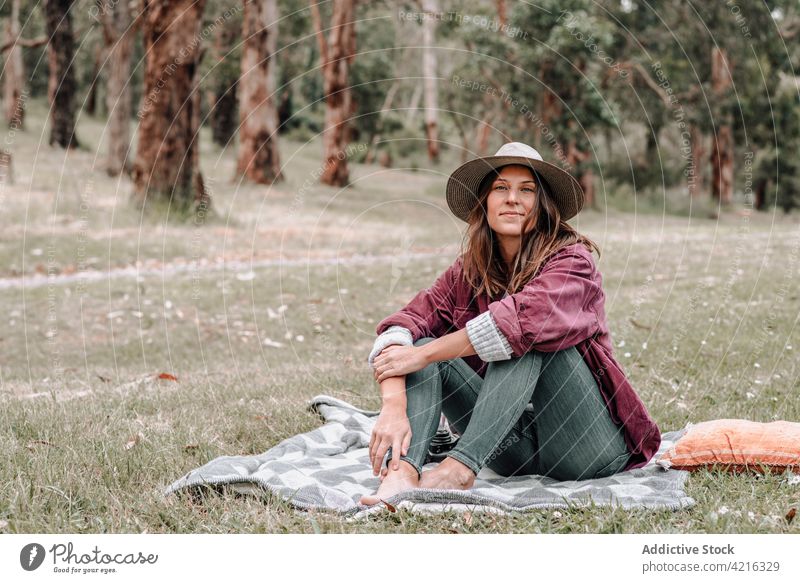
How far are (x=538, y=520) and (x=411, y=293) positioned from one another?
261 inches

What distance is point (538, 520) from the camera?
2.93 m

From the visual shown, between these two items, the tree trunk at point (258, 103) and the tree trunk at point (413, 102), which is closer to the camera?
the tree trunk at point (258, 103)

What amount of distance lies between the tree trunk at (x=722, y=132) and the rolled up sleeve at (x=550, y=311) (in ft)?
66.5

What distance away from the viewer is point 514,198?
11.2ft

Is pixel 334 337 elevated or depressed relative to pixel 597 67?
depressed

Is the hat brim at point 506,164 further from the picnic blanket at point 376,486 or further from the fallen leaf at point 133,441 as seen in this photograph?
the fallen leaf at point 133,441

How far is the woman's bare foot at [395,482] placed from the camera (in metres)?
3.03

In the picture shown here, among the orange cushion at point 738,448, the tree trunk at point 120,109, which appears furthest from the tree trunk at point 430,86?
the orange cushion at point 738,448

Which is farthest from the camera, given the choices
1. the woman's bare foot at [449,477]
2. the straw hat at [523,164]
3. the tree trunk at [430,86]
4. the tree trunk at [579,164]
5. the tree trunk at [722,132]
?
the tree trunk at [430,86]

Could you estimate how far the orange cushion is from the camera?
3270 millimetres

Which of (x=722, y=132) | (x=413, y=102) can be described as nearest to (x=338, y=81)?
(x=722, y=132)

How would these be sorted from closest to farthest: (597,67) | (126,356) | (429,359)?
(429,359) → (126,356) → (597,67)

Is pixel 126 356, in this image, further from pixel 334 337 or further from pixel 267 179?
pixel 267 179
